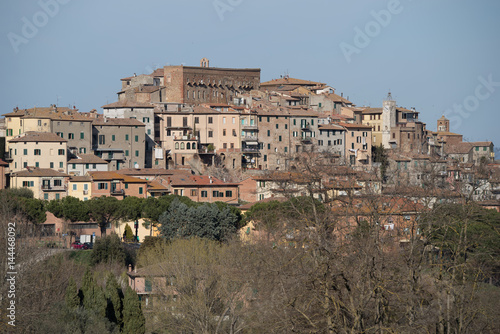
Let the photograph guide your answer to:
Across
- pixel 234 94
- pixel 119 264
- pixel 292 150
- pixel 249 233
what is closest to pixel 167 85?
pixel 234 94

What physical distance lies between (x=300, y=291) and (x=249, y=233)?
3543cm

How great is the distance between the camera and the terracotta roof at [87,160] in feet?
220

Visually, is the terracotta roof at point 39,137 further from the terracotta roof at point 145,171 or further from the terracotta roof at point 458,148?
the terracotta roof at point 458,148

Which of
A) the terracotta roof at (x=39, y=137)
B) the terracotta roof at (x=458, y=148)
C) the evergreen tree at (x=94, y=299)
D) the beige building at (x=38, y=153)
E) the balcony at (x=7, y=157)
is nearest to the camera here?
the evergreen tree at (x=94, y=299)

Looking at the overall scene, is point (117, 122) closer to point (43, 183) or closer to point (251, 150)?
point (43, 183)

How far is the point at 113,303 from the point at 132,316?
128 centimetres

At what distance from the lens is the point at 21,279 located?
32.2 metres

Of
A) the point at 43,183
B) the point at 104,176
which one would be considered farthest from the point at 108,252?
the point at 43,183

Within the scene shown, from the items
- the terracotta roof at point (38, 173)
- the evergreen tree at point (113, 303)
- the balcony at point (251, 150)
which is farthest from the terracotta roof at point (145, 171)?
the evergreen tree at point (113, 303)

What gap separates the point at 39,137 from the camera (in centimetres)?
6669

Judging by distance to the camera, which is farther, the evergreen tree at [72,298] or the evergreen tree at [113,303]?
the evergreen tree at [113,303]

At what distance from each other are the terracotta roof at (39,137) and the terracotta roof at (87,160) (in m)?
1.60

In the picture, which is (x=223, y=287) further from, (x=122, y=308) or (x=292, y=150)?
(x=292, y=150)

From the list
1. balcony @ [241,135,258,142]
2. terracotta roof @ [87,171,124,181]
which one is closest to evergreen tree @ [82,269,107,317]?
terracotta roof @ [87,171,124,181]
